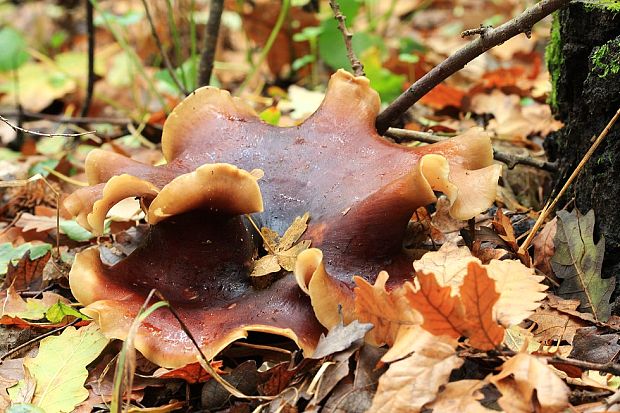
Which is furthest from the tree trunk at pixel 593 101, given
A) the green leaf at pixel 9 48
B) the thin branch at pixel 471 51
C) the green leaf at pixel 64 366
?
the green leaf at pixel 9 48

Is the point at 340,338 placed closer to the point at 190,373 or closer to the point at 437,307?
the point at 437,307

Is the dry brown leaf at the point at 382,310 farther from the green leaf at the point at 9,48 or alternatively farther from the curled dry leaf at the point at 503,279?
the green leaf at the point at 9,48

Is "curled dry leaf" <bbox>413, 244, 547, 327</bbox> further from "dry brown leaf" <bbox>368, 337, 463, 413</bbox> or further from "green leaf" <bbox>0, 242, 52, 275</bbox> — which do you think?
"green leaf" <bbox>0, 242, 52, 275</bbox>

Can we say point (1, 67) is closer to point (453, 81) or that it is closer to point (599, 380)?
point (453, 81)

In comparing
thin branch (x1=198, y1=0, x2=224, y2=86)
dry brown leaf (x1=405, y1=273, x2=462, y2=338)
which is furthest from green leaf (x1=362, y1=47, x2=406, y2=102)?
dry brown leaf (x1=405, y1=273, x2=462, y2=338)

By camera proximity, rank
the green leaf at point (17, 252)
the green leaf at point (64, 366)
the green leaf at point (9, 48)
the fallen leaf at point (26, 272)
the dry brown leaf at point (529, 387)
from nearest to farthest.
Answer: the dry brown leaf at point (529, 387), the green leaf at point (64, 366), the fallen leaf at point (26, 272), the green leaf at point (17, 252), the green leaf at point (9, 48)

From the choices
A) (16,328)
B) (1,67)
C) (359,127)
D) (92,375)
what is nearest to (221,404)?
(92,375)
